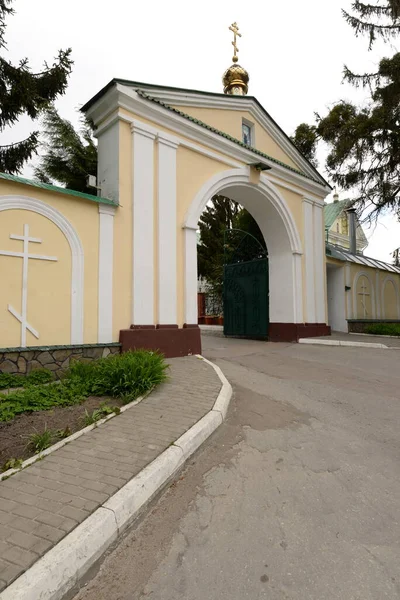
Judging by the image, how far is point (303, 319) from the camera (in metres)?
12.4

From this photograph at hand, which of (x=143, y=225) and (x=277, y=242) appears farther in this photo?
(x=277, y=242)

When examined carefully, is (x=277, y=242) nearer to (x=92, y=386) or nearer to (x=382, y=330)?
(x=382, y=330)

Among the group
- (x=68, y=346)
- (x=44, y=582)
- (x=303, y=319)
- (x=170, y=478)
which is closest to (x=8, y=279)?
(x=68, y=346)

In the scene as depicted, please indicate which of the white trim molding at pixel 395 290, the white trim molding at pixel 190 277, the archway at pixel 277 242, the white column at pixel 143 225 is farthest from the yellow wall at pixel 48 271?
the white trim molding at pixel 395 290

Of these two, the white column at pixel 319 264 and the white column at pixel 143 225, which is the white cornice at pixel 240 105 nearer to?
the white column at pixel 143 225

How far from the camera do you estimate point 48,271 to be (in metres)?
6.35

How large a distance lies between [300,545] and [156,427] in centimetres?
186

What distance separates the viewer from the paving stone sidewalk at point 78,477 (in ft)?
6.64

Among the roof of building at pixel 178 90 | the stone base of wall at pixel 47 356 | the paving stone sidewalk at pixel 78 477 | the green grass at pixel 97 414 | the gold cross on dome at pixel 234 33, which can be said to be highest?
the gold cross on dome at pixel 234 33

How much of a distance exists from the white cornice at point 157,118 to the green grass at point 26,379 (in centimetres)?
545

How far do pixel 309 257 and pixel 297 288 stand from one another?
1.38m

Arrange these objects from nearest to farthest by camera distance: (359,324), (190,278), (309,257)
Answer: (190,278)
(309,257)
(359,324)

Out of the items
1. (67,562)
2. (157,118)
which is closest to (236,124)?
(157,118)

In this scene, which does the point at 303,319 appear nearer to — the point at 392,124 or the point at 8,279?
the point at 392,124
